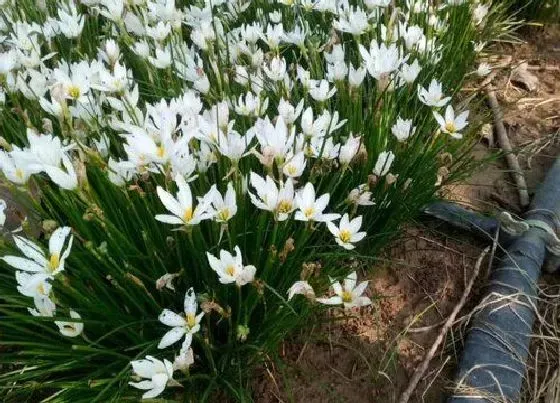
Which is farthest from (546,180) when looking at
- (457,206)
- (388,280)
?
(388,280)

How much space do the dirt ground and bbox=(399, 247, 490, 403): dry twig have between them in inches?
1.2

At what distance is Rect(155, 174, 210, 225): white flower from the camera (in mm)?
1396

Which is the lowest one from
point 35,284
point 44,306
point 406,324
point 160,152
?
point 406,324

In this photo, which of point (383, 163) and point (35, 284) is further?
point (383, 163)

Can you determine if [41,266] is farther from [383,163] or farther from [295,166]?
[383,163]

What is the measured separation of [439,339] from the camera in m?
1.91

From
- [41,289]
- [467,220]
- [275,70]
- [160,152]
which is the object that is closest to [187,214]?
[160,152]

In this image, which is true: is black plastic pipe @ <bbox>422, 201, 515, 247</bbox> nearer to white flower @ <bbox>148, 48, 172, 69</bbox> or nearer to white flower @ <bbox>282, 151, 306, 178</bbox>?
white flower @ <bbox>282, 151, 306, 178</bbox>

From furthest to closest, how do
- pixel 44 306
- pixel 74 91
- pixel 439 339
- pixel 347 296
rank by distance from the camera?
pixel 439 339
pixel 74 91
pixel 347 296
pixel 44 306

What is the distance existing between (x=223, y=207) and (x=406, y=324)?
2.82 feet

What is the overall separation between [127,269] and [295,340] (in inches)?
23.3

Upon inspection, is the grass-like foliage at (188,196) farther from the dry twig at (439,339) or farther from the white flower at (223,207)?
the dry twig at (439,339)

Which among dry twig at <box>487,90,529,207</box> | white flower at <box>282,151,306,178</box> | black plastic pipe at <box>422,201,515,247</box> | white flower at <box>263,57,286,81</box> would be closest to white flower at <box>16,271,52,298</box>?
white flower at <box>282,151,306,178</box>

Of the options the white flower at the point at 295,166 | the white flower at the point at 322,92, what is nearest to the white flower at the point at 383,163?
the white flower at the point at 322,92
